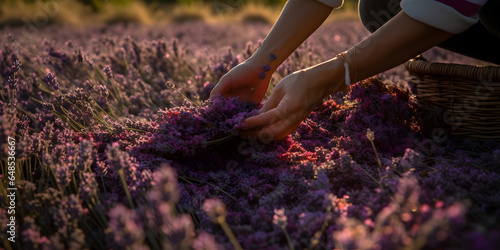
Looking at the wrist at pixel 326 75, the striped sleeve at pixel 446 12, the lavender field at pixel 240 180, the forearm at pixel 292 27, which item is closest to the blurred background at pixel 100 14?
the lavender field at pixel 240 180

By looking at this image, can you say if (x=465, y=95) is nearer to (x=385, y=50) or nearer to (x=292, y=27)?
(x=385, y=50)

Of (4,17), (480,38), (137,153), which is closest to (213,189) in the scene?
(137,153)

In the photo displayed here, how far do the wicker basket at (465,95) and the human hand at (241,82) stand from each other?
0.94 m

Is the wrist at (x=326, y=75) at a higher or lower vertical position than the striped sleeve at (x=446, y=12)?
lower

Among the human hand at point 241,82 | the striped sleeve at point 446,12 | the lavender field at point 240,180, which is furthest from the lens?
the human hand at point 241,82

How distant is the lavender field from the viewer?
88cm

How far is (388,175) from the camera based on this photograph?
1.35m

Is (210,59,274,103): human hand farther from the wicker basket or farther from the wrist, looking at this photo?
the wicker basket

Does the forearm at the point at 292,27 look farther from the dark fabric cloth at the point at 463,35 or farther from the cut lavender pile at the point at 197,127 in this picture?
the dark fabric cloth at the point at 463,35

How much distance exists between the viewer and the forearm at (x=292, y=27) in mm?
2012

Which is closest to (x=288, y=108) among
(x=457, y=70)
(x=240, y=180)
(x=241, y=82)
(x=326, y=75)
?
(x=326, y=75)

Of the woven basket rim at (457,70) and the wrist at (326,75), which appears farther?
the woven basket rim at (457,70)

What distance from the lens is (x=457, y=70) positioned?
1938 millimetres

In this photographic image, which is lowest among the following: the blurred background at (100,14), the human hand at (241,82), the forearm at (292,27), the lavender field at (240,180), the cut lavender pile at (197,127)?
the lavender field at (240,180)
